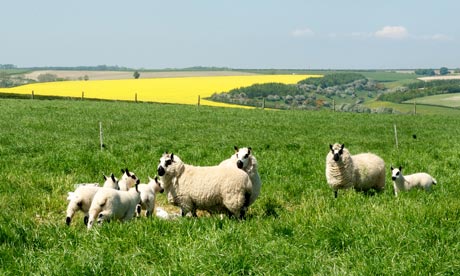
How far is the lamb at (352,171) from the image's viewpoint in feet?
37.6

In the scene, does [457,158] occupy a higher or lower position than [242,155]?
lower

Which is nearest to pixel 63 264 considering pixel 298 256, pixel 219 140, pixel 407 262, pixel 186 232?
pixel 186 232

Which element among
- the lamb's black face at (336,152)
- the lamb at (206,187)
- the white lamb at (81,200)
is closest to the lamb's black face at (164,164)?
the lamb at (206,187)

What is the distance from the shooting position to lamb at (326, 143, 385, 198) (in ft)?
37.6

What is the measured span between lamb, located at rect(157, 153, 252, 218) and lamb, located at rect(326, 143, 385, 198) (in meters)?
3.21

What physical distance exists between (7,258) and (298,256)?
3694 mm

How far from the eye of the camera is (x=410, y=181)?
12.2 meters

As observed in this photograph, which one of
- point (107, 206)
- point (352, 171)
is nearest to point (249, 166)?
point (352, 171)

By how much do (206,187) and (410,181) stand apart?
5.92m

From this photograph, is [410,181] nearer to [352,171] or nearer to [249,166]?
[352,171]

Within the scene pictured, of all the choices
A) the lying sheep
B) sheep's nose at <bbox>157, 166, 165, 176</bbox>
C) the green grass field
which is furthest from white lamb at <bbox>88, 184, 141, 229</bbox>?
the lying sheep

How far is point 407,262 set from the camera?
5703 mm

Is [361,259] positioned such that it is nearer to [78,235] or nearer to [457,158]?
[78,235]

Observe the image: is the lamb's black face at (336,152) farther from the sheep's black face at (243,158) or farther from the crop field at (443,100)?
the crop field at (443,100)
